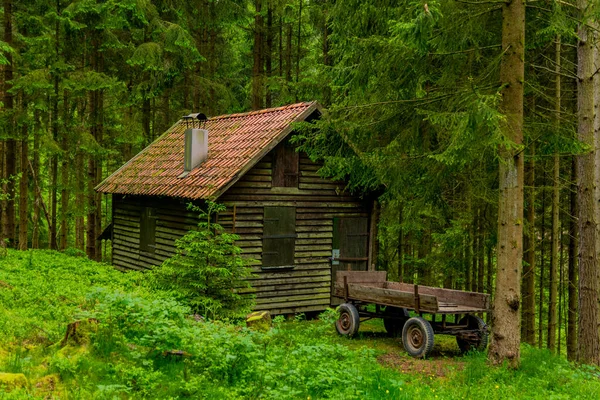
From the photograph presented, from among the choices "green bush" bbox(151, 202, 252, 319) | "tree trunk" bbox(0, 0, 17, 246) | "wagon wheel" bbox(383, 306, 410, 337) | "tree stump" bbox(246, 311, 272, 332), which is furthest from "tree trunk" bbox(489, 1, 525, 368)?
"tree trunk" bbox(0, 0, 17, 246)

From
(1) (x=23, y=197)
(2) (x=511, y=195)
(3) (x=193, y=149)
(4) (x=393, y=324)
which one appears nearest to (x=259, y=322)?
(4) (x=393, y=324)

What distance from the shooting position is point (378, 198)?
16.3 m

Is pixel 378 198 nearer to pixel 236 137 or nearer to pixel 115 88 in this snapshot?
pixel 236 137

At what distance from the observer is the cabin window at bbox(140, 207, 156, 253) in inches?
668

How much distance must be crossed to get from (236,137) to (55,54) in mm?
7159

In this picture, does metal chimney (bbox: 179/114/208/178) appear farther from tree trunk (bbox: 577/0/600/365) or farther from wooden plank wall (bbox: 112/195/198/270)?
tree trunk (bbox: 577/0/600/365)

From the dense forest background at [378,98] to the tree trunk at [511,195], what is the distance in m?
0.28

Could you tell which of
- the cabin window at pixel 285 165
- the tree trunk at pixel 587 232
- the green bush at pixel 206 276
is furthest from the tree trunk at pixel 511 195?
the cabin window at pixel 285 165

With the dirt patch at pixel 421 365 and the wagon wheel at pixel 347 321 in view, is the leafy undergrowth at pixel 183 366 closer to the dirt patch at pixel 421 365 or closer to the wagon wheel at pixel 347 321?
the dirt patch at pixel 421 365

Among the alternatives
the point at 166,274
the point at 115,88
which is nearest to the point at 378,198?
the point at 166,274

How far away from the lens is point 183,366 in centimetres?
639

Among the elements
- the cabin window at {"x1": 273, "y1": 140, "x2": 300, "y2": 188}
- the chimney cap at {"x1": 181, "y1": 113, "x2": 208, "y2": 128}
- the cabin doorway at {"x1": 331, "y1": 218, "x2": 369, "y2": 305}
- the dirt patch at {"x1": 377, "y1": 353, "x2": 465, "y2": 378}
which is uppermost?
the chimney cap at {"x1": 181, "y1": 113, "x2": 208, "y2": 128}

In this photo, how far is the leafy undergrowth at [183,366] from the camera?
18.7 feet

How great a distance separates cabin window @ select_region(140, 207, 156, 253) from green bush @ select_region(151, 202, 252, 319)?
578 centimetres
